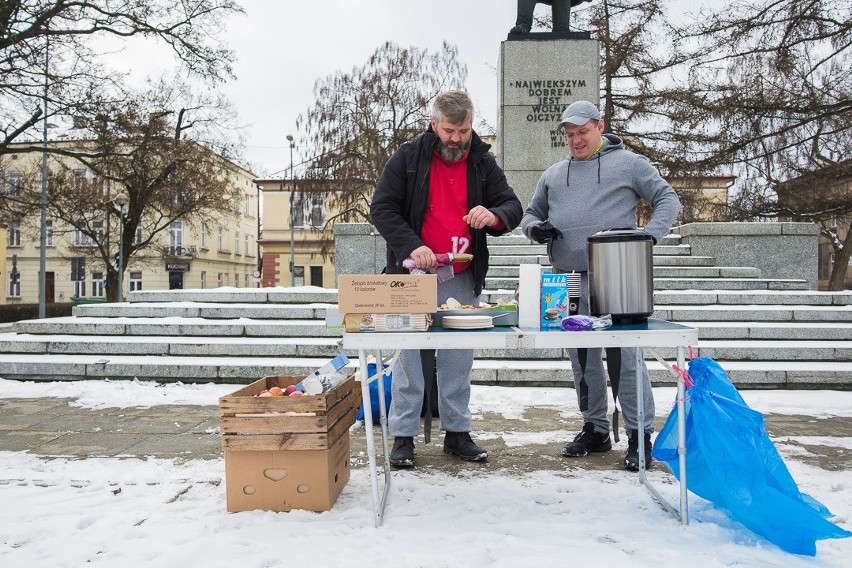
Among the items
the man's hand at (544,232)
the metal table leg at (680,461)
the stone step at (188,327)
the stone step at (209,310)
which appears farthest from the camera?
the stone step at (209,310)

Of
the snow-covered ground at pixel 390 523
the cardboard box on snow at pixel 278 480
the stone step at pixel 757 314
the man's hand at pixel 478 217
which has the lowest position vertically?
the snow-covered ground at pixel 390 523

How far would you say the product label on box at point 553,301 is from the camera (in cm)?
301

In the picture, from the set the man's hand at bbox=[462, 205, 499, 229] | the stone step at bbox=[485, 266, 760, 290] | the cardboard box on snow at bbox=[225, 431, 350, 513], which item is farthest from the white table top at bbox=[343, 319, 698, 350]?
the stone step at bbox=[485, 266, 760, 290]

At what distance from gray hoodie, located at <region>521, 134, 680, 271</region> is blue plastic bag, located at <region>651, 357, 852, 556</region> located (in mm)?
1109

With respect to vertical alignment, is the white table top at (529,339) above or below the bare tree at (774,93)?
below

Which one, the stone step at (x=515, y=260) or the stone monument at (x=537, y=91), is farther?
the stone monument at (x=537, y=91)

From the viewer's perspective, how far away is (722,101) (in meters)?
13.5

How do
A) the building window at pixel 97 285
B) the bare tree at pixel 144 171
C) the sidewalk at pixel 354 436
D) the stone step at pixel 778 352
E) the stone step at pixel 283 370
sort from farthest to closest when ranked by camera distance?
the building window at pixel 97 285, the bare tree at pixel 144 171, the stone step at pixel 778 352, the stone step at pixel 283 370, the sidewalk at pixel 354 436

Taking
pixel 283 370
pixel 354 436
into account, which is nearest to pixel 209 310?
pixel 283 370

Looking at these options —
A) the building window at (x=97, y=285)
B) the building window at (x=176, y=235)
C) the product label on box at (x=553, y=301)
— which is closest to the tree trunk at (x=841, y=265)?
the product label on box at (x=553, y=301)

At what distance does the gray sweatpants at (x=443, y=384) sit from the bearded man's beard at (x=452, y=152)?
0.67 m

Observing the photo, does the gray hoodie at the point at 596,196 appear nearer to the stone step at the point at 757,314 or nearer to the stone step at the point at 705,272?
the stone step at the point at 757,314

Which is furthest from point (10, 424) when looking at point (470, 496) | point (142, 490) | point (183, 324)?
point (470, 496)

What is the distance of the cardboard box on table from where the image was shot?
10.2 feet
